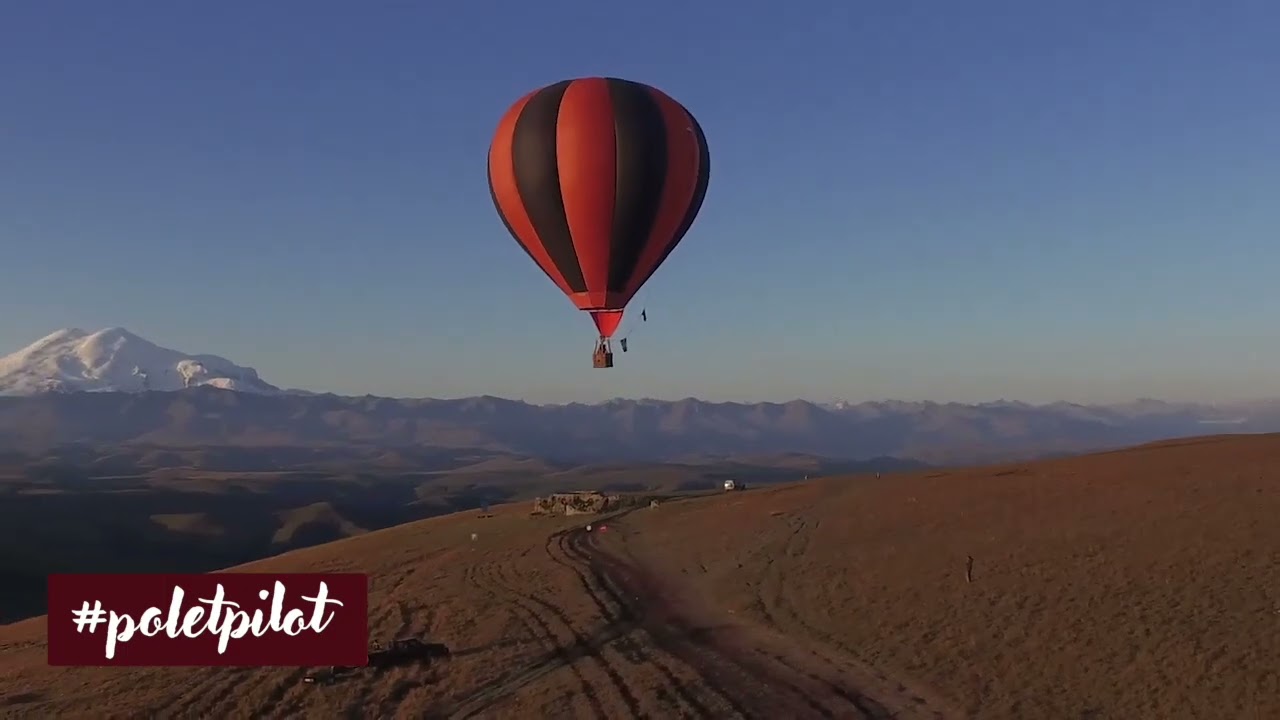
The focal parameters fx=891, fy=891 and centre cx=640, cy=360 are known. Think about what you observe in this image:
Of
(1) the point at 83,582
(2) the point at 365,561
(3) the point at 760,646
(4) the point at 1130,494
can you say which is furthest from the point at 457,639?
(4) the point at 1130,494

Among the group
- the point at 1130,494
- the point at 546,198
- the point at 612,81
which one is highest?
the point at 612,81

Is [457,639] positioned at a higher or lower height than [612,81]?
lower

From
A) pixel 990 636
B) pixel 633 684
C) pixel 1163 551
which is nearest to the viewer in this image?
pixel 633 684

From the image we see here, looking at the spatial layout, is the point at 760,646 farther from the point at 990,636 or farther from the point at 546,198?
the point at 546,198

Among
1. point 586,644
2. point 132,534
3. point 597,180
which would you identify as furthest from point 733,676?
point 132,534

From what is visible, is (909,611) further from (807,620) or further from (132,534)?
(132,534)

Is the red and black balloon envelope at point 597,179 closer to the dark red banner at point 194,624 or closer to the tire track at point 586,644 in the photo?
the tire track at point 586,644
